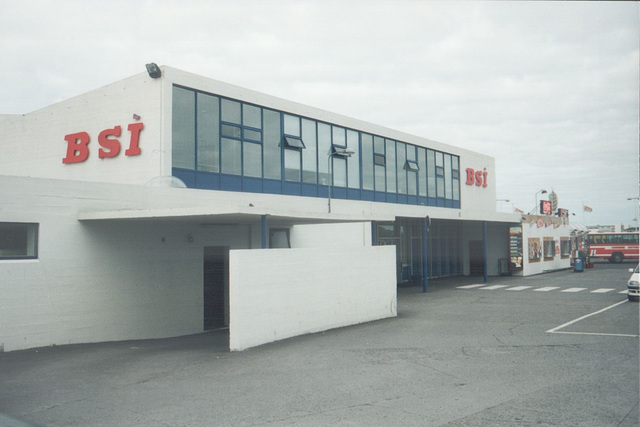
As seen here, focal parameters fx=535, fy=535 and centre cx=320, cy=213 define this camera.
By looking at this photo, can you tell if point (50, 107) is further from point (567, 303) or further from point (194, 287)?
point (567, 303)

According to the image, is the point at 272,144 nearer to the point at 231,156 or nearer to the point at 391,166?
the point at 231,156

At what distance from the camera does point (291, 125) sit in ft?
65.1

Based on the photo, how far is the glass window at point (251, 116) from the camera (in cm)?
1798

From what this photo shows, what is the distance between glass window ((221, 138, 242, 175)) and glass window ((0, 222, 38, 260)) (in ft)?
22.3

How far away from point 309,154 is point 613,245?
34.9 metres

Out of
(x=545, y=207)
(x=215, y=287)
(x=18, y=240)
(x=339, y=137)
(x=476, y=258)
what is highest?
(x=339, y=137)

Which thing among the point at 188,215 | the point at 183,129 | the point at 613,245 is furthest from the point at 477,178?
the point at 188,215

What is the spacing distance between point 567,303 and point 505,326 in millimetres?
5882

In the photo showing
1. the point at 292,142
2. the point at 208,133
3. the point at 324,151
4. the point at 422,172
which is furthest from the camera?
the point at 422,172

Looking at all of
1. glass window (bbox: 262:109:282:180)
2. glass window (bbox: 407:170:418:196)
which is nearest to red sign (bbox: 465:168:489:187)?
glass window (bbox: 407:170:418:196)

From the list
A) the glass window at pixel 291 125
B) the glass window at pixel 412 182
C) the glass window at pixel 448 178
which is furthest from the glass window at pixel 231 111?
the glass window at pixel 448 178

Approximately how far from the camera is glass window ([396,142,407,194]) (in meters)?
25.6

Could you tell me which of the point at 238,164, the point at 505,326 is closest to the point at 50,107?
the point at 238,164

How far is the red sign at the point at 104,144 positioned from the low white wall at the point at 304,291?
6911 mm
